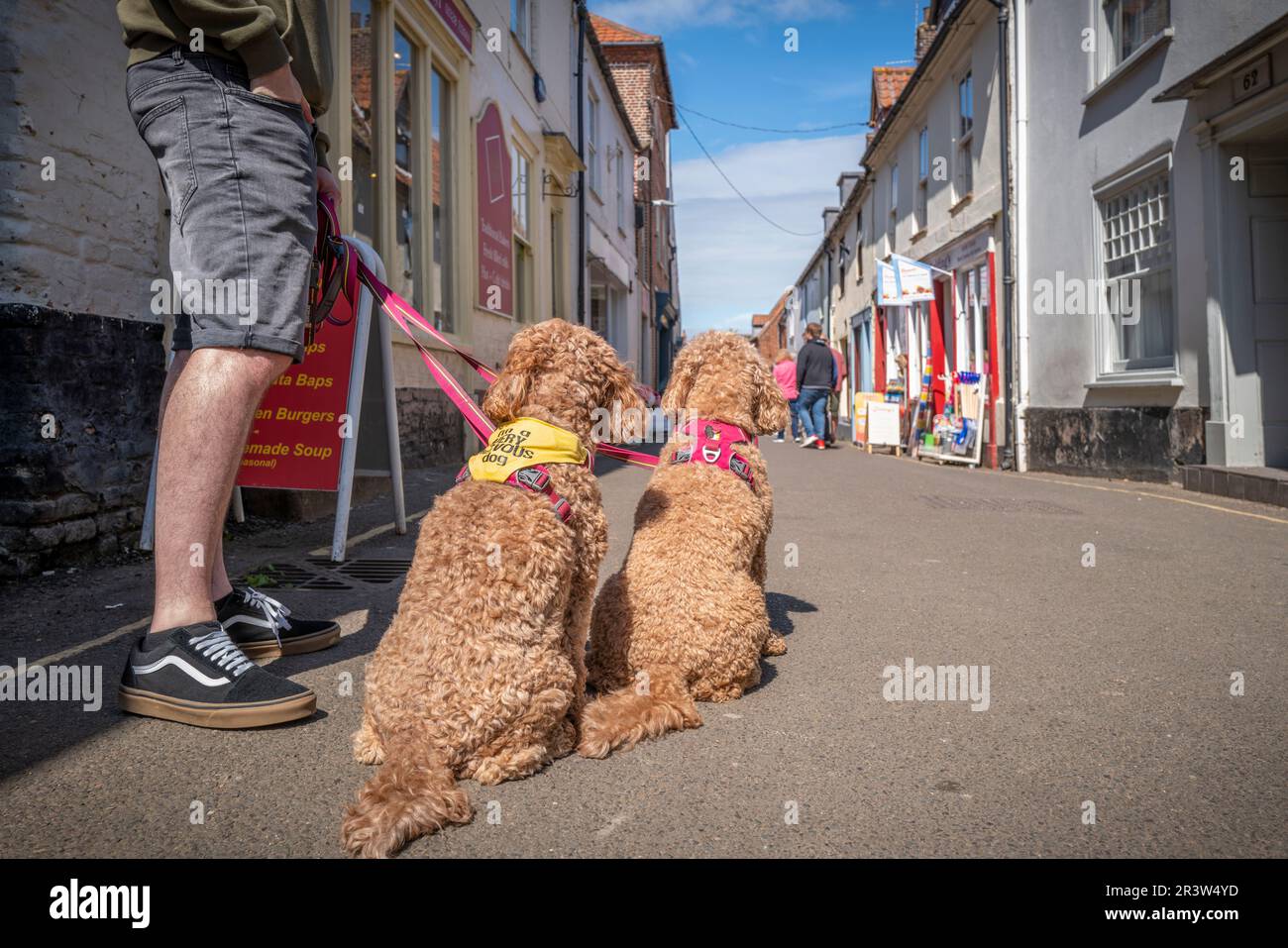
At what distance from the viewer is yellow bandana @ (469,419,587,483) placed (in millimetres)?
2387

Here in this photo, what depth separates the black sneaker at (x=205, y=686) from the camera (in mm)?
2623

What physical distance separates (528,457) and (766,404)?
1.50 metres

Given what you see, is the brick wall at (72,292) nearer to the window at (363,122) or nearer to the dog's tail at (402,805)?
the dog's tail at (402,805)

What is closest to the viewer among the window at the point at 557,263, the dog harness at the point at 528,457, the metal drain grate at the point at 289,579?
the dog harness at the point at 528,457

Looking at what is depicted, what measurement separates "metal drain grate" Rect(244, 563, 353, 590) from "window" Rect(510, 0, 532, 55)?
12.5 metres

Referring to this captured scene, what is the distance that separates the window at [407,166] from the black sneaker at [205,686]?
773cm

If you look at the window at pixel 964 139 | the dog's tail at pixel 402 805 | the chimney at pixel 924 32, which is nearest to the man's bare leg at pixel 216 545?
the dog's tail at pixel 402 805

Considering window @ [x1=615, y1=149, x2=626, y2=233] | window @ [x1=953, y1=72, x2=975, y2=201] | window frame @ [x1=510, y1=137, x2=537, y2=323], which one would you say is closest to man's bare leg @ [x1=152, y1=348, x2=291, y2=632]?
window frame @ [x1=510, y1=137, x2=537, y2=323]

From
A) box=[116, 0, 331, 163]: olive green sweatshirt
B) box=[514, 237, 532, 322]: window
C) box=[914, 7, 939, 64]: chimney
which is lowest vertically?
box=[116, 0, 331, 163]: olive green sweatshirt

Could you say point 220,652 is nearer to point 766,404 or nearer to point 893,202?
point 766,404

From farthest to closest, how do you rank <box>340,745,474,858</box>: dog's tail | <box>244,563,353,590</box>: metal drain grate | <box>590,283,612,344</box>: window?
<box>590,283,612,344</box>: window, <box>244,563,353,590</box>: metal drain grate, <box>340,745,474,858</box>: dog's tail

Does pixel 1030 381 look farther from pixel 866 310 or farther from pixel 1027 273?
pixel 866 310

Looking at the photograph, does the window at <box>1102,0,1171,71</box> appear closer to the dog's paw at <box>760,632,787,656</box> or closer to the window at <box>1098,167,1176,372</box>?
the window at <box>1098,167,1176,372</box>

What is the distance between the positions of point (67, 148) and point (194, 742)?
3597 mm
